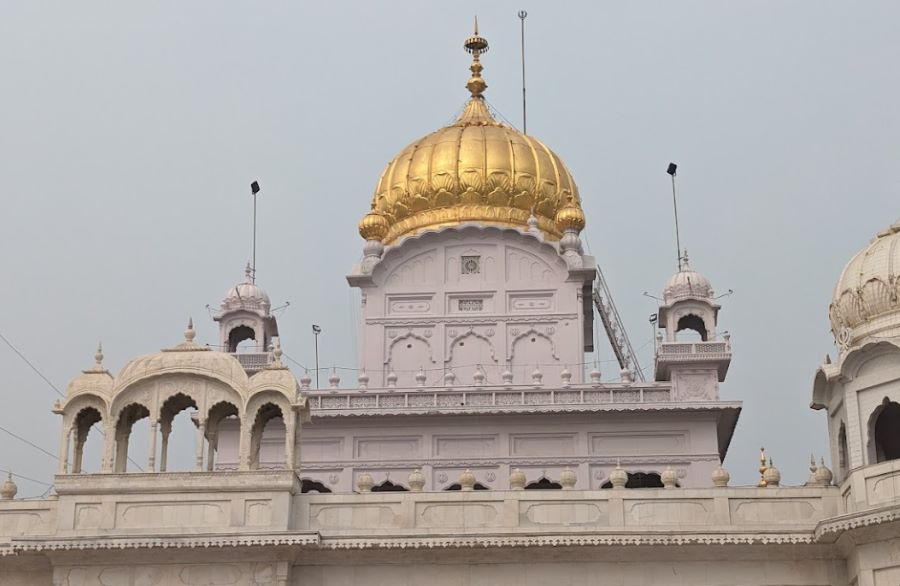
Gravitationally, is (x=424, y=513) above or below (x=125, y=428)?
below

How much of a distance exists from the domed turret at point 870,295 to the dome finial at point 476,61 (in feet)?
66.1

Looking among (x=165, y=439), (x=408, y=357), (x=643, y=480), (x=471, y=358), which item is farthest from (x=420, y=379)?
(x=165, y=439)

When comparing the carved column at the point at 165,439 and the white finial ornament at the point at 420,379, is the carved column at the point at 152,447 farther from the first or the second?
the white finial ornament at the point at 420,379

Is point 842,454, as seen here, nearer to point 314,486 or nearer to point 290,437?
point 290,437

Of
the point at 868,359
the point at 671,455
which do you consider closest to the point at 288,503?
the point at 868,359

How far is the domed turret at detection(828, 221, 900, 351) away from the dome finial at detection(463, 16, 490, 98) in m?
20.2

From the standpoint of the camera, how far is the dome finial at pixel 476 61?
1736 inches

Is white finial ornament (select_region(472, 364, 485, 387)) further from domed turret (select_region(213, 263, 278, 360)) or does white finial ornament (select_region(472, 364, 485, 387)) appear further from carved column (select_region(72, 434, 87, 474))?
carved column (select_region(72, 434, 87, 474))

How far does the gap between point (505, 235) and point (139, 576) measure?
1746 centimetres

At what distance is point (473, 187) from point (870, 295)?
1723 cm

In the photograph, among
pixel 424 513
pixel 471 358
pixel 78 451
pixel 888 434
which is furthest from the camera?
pixel 471 358

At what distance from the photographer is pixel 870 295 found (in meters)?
24.4

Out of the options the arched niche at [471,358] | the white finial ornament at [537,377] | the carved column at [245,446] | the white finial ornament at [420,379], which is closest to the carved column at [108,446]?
the carved column at [245,446]

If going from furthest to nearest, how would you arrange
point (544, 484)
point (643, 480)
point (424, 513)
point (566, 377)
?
point (566, 377) < point (643, 480) < point (544, 484) < point (424, 513)
